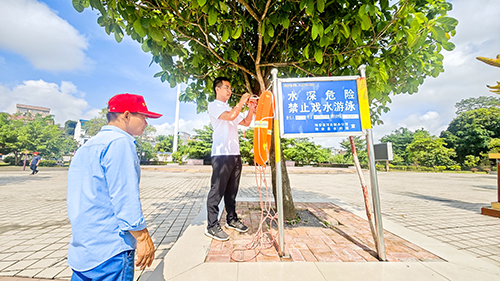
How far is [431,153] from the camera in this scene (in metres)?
32.0

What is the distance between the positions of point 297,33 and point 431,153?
39439mm

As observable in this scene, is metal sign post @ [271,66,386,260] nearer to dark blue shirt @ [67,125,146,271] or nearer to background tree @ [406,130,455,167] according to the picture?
dark blue shirt @ [67,125,146,271]

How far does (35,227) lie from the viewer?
3838 mm

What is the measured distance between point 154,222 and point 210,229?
6.03 feet

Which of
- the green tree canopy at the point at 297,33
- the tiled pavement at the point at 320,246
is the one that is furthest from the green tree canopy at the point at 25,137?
the tiled pavement at the point at 320,246

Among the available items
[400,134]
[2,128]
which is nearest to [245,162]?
[2,128]

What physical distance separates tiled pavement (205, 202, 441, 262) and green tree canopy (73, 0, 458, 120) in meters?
2.12

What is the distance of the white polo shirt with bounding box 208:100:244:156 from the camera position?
300 cm

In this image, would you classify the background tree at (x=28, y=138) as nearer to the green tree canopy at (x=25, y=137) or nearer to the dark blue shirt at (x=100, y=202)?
the green tree canopy at (x=25, y=137)

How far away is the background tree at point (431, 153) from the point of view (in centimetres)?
3150

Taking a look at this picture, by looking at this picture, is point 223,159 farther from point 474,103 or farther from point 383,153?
point 474,103

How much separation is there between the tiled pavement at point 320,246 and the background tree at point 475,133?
4377 cm

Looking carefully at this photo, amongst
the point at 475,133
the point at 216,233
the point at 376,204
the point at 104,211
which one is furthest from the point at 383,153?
the point at 475,133

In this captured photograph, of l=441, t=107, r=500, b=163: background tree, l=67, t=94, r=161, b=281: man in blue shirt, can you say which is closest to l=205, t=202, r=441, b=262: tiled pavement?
l=67, t=94, r=161, b=281: man in blue shirt
